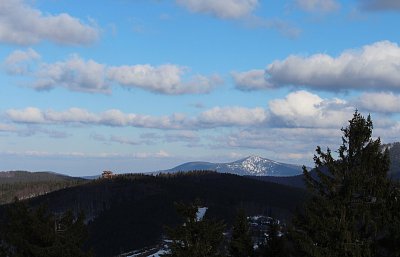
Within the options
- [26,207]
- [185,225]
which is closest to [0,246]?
[26,207]

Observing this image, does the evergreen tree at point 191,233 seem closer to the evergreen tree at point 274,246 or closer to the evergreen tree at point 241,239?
the evergreen tree at point 241,239

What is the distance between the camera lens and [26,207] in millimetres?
37188

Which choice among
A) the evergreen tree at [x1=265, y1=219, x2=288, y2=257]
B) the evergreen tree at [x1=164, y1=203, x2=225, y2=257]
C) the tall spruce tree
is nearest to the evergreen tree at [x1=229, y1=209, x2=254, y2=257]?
the evergreen tree at [x1=265, y1=219, x2=288, y2=257]

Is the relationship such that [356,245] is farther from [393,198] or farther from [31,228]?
[31,228]

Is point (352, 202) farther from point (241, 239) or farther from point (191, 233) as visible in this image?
point (241, 239)

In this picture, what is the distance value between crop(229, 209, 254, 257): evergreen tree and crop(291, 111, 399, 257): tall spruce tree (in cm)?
1056

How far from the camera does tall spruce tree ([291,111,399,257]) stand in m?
23.5

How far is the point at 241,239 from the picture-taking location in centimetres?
3647

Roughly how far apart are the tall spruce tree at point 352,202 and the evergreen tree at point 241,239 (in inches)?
416

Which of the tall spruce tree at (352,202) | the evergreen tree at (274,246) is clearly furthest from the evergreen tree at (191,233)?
the evergreen tree at (274,246)

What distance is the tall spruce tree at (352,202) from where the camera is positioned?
77.3 ft

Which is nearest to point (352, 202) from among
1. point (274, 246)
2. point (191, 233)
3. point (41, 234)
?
point (191, 233)

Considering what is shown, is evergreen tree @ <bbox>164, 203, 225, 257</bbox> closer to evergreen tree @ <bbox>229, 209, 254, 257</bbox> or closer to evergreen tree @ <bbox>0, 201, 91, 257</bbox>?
evergreen tree @ <bbox>229, 209, 254, 257</bbox>

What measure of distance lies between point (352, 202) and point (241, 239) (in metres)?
13.1
